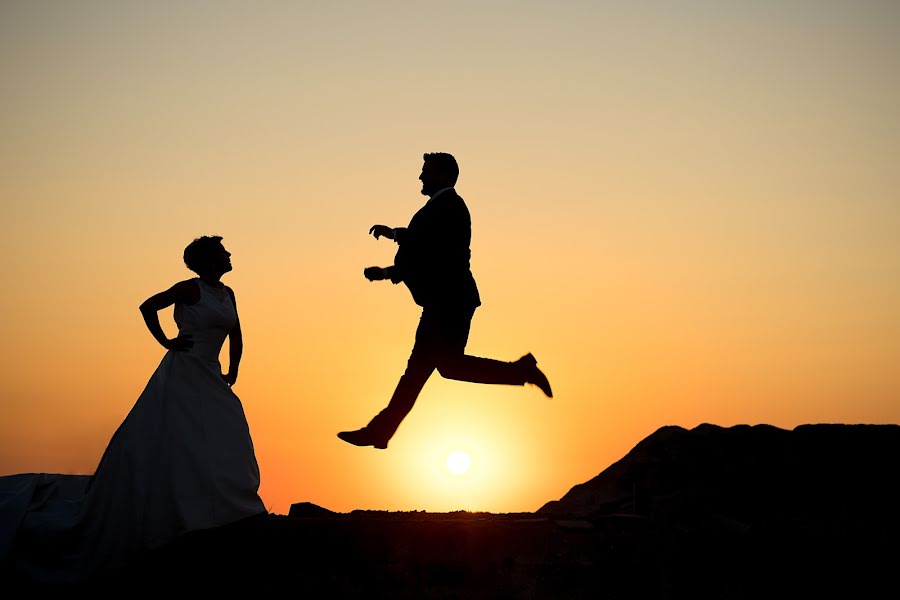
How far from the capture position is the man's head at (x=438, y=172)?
9.21 metres

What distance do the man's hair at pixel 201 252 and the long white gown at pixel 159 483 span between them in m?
0.20

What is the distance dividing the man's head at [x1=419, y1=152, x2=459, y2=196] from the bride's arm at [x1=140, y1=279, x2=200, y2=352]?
2314 mm

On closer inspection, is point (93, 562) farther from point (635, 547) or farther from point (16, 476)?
point (635, 547)

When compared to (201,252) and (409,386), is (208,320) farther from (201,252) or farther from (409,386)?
(409,386)

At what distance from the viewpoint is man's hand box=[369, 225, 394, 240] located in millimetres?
9180

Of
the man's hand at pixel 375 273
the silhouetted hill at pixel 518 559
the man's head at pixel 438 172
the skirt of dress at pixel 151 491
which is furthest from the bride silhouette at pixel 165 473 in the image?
the man's head at pixel 438 172

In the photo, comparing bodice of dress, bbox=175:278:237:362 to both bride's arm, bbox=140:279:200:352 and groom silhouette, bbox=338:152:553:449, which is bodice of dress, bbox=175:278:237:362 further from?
groom silhouette, bbox=338:152:553:449

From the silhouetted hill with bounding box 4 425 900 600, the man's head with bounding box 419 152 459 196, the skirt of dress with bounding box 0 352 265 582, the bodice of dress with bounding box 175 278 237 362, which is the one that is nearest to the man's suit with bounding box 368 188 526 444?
the man's head with bounding box 419 152 459 196

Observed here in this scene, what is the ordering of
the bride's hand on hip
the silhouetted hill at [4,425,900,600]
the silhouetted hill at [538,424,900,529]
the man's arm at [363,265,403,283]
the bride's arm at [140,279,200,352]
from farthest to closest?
the silhouetted hill at [538,424,900,529], the bride's hand on hip, the bride's arm at [140,279,200,352], the man's arm at [363,265,403,283], the silhouetted hill at [4,425,900,600]

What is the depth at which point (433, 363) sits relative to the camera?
9023 mm

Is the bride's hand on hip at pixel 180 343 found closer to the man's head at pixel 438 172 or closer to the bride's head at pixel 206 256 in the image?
the bride's head at pixel 206 256

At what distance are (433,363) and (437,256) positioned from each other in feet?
3.00

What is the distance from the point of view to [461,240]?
9.08 meters

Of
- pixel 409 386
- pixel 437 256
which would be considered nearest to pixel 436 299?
pixel 437 256
